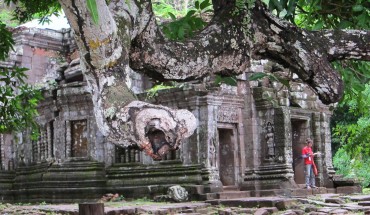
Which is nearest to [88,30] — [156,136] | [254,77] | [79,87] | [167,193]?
[156,136]

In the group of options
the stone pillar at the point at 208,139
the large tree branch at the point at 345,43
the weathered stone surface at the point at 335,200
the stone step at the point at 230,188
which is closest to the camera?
the large tree branch at the point at 345,43

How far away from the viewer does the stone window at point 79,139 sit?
53.8 feet

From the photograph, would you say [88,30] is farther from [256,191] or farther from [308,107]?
[308,107]

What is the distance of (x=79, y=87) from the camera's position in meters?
16.3

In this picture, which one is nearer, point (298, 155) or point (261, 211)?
point (261, 211)

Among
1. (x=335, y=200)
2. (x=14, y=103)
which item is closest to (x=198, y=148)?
(x=335, y=200)

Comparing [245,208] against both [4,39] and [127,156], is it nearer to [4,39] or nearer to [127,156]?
[127,156]

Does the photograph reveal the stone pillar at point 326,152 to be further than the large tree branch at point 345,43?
Yes

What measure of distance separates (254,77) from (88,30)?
2174mm

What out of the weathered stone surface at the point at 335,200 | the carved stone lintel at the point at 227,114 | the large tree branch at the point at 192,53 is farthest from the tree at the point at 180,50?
the carved stone lintel at the point at 227,114

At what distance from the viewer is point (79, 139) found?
54.2 feet

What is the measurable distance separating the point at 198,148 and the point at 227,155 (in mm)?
1301

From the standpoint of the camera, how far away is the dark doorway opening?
1531 centimetres

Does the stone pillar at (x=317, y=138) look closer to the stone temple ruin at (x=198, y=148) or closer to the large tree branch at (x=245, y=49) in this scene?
the stone temple ruin at (x=198, y=148)
